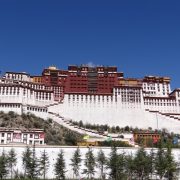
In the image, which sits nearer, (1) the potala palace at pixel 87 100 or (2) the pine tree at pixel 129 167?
(2) the pine tree at pixel 129 167

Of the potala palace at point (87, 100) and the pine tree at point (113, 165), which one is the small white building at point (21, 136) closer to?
the potala palace at point (87, 100)

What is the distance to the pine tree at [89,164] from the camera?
50478 millimetres

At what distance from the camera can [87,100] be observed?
96.9 metres

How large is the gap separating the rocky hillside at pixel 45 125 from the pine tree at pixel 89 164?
21.1 m

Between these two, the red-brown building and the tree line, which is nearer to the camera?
the tree line

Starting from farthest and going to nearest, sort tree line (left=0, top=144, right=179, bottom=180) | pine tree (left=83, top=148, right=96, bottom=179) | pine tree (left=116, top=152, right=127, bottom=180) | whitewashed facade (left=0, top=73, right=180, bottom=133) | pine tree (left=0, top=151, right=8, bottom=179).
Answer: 1. whitewashed facade (left=0, top=73, right=180, bottom=133)
2. pine tree (left=83, top=148, right=96, bottom=179)
3. pine tree (left=116, top=152, right=127, bottom=180)
4. tree line (left=0, top=144, right=179, bottom=180)
5. pine tree (left=0, top=151, right=8, bottom=179)

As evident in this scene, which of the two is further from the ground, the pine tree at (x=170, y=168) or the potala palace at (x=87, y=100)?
the potala palace at (x=87, y=100)

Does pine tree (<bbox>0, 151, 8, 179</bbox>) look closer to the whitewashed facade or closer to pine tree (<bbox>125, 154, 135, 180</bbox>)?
→ pine tree (<bbox>125, 154, 135, 180</bbox>)

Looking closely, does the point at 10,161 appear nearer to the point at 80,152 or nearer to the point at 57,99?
the point at 80,152

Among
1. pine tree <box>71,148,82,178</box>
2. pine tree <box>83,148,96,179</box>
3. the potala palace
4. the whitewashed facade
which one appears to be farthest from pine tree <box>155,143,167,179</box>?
the whitewashed facade

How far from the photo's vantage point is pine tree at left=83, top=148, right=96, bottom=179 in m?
50.5

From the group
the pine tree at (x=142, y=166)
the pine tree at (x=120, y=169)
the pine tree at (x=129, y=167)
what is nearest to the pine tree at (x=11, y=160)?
the pine tree at (x=120, y=169)

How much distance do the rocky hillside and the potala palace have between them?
2.51m

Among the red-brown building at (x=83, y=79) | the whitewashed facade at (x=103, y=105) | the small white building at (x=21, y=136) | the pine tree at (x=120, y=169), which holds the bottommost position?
the pine tree at (x=120, y=169)
